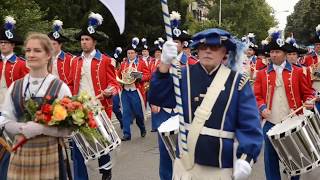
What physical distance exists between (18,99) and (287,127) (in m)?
3.13

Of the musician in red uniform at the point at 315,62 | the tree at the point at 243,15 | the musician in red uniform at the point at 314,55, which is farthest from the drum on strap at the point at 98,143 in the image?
the tree at the point at 243,15

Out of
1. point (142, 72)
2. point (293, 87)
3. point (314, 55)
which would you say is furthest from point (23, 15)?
point (293, 87)

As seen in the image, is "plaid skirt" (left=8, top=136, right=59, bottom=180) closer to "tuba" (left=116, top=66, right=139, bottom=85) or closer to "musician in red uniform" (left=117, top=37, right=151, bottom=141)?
"musician in red uniform" (left=117, top=37, right=151, bottom=141)

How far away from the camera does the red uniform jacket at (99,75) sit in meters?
7.78

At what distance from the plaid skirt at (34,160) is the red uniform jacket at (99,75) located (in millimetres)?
3278

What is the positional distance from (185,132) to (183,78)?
0.40m

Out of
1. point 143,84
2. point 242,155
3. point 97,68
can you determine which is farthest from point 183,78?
point 143,84

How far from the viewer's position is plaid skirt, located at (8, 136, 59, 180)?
4438 mm

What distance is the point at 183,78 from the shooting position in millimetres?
4191

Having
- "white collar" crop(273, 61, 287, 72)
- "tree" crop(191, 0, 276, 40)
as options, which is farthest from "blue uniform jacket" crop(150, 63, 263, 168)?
"tree" crop(191, 0, 276, 40)

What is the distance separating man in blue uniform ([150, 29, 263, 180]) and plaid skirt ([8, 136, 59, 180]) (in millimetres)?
999

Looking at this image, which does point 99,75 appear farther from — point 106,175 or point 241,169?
point 241,169

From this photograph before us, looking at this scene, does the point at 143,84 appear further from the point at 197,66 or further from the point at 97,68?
the point at 197,66

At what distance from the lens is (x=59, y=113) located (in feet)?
14.2
